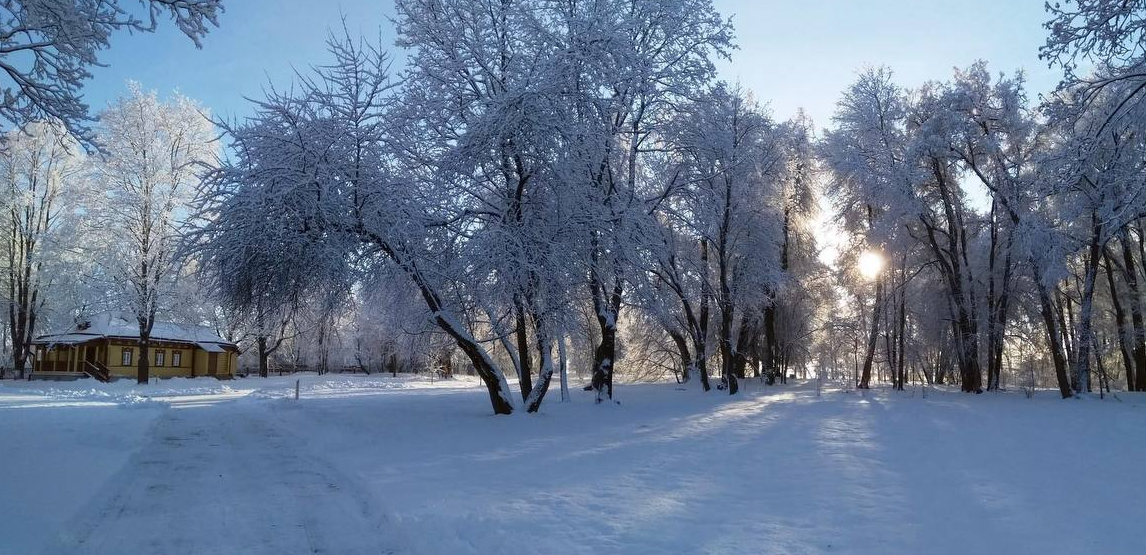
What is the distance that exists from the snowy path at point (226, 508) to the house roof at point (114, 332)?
89.9 feet

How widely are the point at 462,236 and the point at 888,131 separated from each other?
19.6 m

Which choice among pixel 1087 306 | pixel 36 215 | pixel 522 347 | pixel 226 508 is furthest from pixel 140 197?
pixel 1087 306

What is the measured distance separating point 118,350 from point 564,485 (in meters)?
39.5

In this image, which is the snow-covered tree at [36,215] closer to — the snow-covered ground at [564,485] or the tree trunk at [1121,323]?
the snow-covered ground at [564,485]

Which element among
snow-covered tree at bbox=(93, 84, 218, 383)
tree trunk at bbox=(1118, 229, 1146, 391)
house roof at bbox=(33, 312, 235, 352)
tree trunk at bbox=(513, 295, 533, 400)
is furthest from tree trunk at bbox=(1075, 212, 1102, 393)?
house roof at bbox=(33, 312, 235, 352)

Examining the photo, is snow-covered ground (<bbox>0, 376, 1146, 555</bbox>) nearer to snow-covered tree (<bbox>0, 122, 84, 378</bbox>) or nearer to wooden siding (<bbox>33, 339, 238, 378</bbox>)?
snow-covered tree (<bbox>0, 122, 84, 378</bbox>)

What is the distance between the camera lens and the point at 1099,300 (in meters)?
32.2

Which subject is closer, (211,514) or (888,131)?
(211,514)

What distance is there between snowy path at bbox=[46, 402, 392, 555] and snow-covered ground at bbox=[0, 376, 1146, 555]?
0.03 metres

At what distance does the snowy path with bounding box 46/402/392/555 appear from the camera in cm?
546

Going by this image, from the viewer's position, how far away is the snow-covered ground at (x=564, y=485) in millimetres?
5723

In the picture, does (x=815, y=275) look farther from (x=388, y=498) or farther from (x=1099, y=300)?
(x=388, y=498)

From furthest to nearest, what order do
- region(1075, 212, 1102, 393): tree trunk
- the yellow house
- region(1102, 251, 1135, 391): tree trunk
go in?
the yellow house, region(1102, 251, 1135, 391): tree trunk, region(1075, 212, 1102, 393): tree trunk

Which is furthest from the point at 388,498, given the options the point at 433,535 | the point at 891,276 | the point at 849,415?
the point at 891,276
